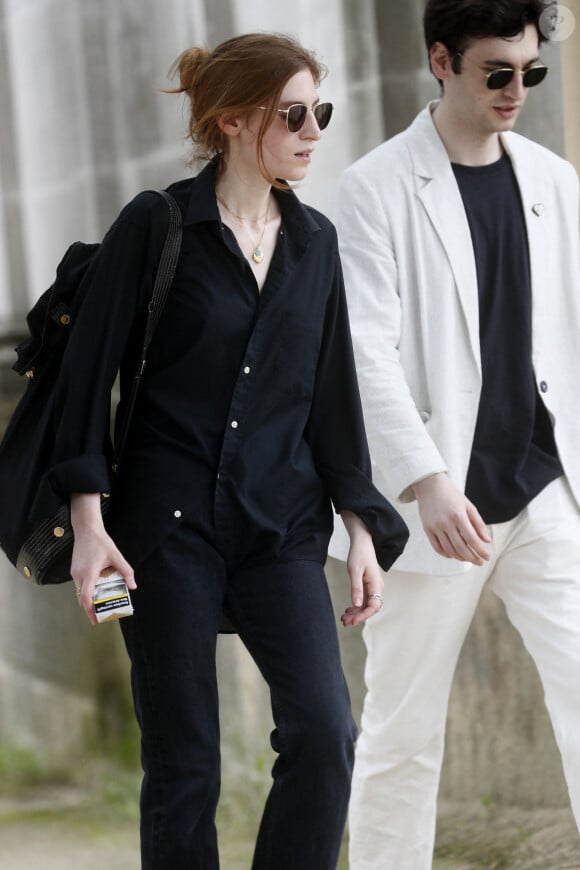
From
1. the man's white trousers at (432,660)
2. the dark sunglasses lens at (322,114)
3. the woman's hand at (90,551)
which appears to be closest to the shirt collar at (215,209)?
the dark sunglasses lens at (322,114)

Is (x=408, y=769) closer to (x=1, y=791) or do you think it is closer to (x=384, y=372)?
(x=384, y=372)

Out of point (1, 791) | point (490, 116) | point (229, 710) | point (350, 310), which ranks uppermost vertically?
point (490, 116)

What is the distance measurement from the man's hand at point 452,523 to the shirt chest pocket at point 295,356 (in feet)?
1.57

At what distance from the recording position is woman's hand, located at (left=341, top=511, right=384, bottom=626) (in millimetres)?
3133

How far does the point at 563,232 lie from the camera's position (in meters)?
3.77

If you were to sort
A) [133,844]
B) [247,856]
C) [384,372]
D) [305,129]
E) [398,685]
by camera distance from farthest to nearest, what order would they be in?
[133,844]
[247,856]
[398,685]
[384,372]
[305,129]

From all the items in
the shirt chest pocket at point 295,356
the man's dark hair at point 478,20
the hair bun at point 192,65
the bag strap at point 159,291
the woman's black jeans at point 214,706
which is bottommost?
the woman's black jeans at point 214,706

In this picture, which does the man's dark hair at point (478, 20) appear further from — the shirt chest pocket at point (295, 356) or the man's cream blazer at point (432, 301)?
the shirt chest pocket at point (295, 356)

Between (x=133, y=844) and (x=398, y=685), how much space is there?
227cm

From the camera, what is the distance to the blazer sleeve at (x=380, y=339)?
11.5 ft

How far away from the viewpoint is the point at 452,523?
341cm

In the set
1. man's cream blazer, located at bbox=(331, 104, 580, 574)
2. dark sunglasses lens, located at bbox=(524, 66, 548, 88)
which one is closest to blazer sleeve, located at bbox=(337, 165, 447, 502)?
man's cream blazer, located at bbox=(331, 104, 580, 574)

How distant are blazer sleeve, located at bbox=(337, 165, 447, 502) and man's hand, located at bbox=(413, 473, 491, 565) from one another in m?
0.05

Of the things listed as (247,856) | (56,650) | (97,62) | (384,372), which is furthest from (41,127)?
(384,372)
